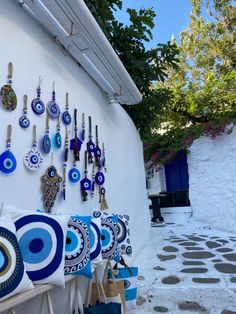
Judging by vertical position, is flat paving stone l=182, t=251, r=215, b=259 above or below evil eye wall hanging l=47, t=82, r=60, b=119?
below

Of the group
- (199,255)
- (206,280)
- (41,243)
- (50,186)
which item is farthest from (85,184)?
(199,255)

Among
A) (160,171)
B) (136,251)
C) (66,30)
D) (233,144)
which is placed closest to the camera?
(66,30)

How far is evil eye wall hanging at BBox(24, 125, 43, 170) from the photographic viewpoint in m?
1.58

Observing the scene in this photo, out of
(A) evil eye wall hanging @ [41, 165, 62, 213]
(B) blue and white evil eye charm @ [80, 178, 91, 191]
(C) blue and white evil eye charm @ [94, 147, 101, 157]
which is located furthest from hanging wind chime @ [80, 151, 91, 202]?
(A) evil eye wall hanging @ [41, 165, 62, 213]

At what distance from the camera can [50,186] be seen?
1.76 meters

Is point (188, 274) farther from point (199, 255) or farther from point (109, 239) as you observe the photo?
point (109, 239)

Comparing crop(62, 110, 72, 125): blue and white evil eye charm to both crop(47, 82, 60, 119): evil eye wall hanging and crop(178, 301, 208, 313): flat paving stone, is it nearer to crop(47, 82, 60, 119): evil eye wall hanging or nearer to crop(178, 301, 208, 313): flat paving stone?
crop(47, 82, 60, 119): evil eye wall hanging

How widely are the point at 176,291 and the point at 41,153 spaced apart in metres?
1.79

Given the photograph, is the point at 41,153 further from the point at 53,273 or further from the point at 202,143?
the point at 202,143

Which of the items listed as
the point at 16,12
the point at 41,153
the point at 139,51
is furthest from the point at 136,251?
the point at 16,12

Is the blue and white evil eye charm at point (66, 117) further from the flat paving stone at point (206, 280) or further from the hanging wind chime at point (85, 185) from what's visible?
the flat paving stone at point (206, 280)

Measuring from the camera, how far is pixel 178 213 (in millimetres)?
6672

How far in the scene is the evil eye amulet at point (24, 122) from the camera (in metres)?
1.56

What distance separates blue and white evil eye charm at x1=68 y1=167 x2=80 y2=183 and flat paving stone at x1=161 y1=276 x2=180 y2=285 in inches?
57.5
